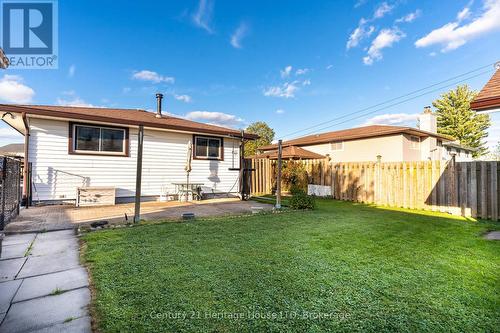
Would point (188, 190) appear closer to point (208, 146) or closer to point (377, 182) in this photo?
point (208, 146)

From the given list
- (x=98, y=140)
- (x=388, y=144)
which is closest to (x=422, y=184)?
(x=388, y=144)

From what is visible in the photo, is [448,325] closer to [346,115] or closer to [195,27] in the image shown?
[195,27]

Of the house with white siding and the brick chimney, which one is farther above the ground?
the brick chimney

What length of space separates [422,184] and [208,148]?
8.52 meters

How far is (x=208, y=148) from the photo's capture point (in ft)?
35.5

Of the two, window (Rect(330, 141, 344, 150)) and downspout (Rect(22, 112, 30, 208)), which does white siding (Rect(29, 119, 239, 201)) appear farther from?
window (Rect(330, 141, 344, 150))

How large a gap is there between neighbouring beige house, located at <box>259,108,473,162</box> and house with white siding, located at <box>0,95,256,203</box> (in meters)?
11.2

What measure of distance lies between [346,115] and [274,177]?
62.2ft

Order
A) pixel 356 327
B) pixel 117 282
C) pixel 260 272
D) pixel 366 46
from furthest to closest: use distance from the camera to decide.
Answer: pixel 366 46 < pixel 260 272 < pixel 117 282 < pixel 356 327

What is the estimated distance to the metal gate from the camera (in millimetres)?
4258

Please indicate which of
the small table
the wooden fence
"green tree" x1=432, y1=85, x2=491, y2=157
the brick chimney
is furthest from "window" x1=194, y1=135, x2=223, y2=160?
"green tree" x1=432, y1=85, x2=491, y2=157

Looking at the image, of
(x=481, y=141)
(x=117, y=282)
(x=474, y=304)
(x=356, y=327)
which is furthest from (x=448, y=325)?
(x=481, y=141)

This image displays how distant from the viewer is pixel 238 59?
15.8m

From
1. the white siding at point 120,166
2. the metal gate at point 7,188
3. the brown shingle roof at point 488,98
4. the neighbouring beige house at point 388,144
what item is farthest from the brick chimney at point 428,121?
the metal gate at point 7,188
